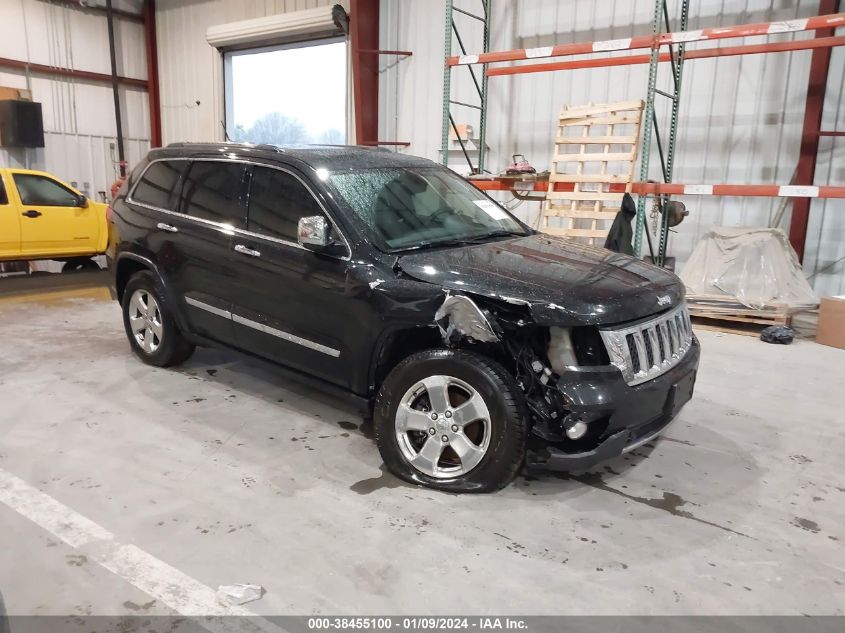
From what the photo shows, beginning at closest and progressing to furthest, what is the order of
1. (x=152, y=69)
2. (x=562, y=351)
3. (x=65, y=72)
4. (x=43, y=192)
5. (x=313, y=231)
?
1. (x=562, y=351)
2. (x=313, y=231)
3. (x=43, y=192)
4. (x=65, y=72)
5. (x=152, y=69)

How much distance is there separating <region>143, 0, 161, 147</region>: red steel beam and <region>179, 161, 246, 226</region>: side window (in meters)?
10.7

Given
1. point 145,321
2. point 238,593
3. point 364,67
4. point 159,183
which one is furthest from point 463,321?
point 364,67

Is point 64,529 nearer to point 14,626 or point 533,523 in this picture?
point 14,626

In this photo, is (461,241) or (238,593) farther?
(461,241)

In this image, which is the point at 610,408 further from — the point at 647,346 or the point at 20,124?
the point at 20,124

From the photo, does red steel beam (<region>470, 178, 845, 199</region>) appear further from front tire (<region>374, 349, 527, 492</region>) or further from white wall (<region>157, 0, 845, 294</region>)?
front tire (<region>374, 349, 527, 492</region>)

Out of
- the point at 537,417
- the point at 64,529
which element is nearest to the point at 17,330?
the point at 64,529

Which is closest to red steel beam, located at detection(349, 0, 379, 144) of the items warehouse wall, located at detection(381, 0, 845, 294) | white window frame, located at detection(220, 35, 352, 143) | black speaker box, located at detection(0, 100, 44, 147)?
warehouse wall, located at detection(381, 0, 845, 294)

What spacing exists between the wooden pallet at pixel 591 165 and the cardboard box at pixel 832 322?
2.23m

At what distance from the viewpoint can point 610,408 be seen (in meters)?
2.72

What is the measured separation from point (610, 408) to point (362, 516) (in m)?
1.18

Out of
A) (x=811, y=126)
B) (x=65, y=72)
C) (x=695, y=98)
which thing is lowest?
(x=811, y=126)

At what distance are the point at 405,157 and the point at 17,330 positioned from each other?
4.21 metres

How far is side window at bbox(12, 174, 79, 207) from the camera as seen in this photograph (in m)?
8.16
